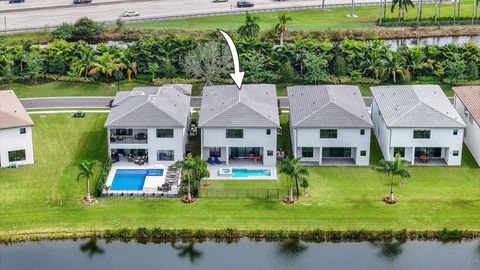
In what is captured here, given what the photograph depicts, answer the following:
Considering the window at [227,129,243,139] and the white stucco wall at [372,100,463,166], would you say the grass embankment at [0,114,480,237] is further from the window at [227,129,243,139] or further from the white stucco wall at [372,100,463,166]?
the window at [227,129,243,139]

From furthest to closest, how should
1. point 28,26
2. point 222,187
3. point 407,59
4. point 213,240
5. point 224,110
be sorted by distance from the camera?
point 28,26, point 407,59, point 224,110, point 222,187, point 213,240

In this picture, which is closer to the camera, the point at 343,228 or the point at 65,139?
the point at 343,228

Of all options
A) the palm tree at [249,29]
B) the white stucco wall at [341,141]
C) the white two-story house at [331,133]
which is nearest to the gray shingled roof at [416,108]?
the white two-story house at [331,133]

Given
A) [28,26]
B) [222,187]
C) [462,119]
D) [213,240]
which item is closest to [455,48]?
[462,119]

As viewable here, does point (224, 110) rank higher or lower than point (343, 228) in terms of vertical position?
higher

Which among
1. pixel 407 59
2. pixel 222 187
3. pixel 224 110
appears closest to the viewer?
pixel 222 187

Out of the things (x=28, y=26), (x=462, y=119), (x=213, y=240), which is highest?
(x=28, y=26)

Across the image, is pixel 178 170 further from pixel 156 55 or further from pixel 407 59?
pixel 407 59

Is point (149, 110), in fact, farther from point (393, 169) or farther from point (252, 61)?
point (252, 61)
